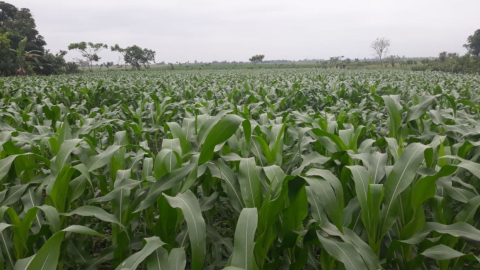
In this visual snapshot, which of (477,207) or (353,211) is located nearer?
(477,207)

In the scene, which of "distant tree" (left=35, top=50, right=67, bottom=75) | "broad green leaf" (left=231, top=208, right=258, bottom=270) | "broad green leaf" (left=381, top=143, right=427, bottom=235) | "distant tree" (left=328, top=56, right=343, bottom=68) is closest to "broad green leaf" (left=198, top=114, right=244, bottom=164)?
"broad green leaf" (left=231, top=208, right=258, bottom=270)

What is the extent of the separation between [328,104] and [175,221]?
5448 millimetres

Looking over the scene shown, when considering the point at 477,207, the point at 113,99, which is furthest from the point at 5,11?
the point at 477,207

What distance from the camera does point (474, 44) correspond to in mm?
54688

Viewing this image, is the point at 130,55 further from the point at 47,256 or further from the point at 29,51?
the point at 47,256

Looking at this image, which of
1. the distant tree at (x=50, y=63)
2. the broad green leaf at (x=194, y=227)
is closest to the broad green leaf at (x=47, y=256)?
the broad green leaf at (x=194, y=227)

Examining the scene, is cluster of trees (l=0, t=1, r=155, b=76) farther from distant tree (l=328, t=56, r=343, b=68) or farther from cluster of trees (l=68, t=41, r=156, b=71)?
distant tree (l=328, t=56, r=343, b=68)

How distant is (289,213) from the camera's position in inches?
55.2

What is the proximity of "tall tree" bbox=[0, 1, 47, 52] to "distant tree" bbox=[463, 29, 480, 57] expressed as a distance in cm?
7795

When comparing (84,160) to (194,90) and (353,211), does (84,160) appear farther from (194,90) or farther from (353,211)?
(194,90)

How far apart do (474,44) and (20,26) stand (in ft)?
272

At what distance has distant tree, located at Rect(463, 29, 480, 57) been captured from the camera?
5396cm

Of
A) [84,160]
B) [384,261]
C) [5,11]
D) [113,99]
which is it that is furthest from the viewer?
[5,11]

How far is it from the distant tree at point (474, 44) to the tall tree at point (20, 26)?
77948 millimetres
